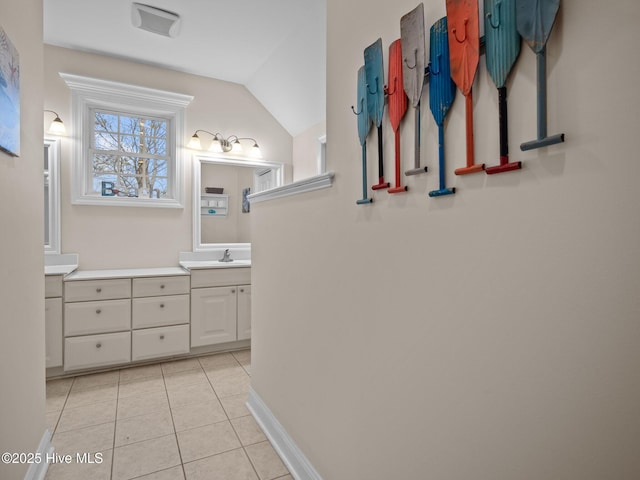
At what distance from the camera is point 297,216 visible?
1.63 metres

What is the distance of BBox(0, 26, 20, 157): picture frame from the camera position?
45.2 inches

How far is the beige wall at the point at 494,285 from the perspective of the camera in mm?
562

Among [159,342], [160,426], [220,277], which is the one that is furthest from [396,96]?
[159,342]

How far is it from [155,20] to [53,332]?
97.5 inches

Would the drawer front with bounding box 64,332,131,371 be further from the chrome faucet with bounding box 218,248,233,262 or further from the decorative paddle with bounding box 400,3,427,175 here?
the decorative paddle with bounding box 400,3,427,175

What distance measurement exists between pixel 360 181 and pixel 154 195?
2816 millimetres

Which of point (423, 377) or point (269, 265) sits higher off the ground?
point (269, 265)

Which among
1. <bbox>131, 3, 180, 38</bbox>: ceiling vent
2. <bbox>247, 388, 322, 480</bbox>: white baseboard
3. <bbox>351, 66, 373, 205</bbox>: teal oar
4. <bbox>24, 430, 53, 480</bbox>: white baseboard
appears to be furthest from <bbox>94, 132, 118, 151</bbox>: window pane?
<bbox>351, 66, 373, 205</bbox>: teal oar

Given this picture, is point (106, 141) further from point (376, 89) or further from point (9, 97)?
point (376, 89)

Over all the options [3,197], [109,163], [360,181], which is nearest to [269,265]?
[360,181]

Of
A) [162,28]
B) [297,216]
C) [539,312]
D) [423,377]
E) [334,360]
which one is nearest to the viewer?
[539,312]

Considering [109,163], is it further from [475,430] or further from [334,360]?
[475,430]

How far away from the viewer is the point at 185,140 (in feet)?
11.4

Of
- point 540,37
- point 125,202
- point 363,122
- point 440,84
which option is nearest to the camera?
point 540,37
